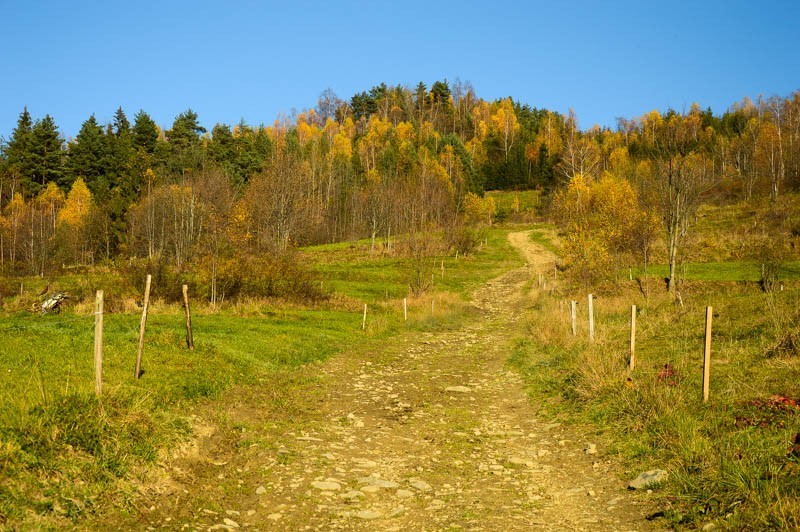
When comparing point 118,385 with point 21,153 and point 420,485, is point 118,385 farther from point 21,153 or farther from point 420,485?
point 21,153

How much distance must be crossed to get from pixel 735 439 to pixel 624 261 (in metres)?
47.8

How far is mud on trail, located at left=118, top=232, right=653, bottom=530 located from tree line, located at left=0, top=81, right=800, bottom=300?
23889mm

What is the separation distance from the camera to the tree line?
56.2 metres

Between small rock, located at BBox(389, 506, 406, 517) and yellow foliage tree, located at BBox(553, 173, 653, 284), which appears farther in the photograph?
yellow foliage tree, located at BBox(553, 173, 653, 284)

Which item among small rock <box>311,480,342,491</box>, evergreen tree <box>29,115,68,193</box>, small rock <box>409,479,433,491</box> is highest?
evergreen tree <box>29,115,68,193</box>

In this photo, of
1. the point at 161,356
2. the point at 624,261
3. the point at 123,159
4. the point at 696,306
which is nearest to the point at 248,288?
the point at 161,356

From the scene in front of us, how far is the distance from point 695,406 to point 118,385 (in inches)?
435

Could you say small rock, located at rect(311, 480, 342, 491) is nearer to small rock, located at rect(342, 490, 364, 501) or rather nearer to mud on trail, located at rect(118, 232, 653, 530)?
mud on trail, located at rect(118, 232, 653, 530)

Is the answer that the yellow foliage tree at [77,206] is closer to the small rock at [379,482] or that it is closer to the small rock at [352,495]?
the small rock at [379,482]

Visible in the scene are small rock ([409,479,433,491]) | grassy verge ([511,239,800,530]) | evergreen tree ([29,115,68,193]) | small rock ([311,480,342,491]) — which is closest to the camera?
grassy verge ([511,239,800,530])

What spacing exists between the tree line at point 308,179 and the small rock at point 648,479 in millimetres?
30326

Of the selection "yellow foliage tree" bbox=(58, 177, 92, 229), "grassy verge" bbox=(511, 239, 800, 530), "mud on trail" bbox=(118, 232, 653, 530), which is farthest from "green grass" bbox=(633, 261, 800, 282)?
"yellow foliage tree" bbox=(58, 177, 92, 229)

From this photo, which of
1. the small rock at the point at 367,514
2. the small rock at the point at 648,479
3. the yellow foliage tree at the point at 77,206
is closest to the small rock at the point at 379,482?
the small rock at the point at 367,514

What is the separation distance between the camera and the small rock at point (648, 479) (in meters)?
8.08
